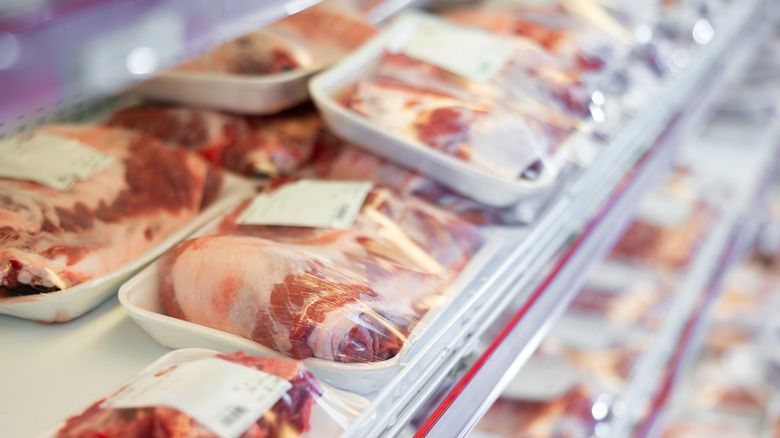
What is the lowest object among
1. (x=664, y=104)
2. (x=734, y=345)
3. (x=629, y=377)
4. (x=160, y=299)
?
(x=734, y=345)

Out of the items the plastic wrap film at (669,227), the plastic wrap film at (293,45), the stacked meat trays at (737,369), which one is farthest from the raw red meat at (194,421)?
the plastic wrap film at (669,227)

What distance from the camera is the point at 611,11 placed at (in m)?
1.58

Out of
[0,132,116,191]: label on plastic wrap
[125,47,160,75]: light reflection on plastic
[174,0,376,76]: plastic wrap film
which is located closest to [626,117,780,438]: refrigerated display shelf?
[174,0,376,76]: plastic wrap film

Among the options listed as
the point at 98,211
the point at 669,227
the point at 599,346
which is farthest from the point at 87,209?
the point at 669,227

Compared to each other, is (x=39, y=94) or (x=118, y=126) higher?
(x=39, y=94)

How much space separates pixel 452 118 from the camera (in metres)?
1.14

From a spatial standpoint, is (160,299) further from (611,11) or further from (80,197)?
(611,11)

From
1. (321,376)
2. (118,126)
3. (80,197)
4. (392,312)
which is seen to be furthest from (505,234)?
(118,126)

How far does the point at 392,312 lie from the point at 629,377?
1.16m

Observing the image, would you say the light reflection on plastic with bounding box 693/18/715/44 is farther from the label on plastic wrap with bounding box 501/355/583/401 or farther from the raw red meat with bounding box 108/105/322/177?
the raw red meat with bounding box 108/105/322/177

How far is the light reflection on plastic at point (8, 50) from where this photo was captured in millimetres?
504

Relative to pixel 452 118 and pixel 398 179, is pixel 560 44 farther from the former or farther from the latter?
pixel 398 179

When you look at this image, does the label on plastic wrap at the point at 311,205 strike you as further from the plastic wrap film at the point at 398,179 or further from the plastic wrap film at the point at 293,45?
the plastic wrap film at the point at 293,45

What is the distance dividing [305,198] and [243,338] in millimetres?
291
